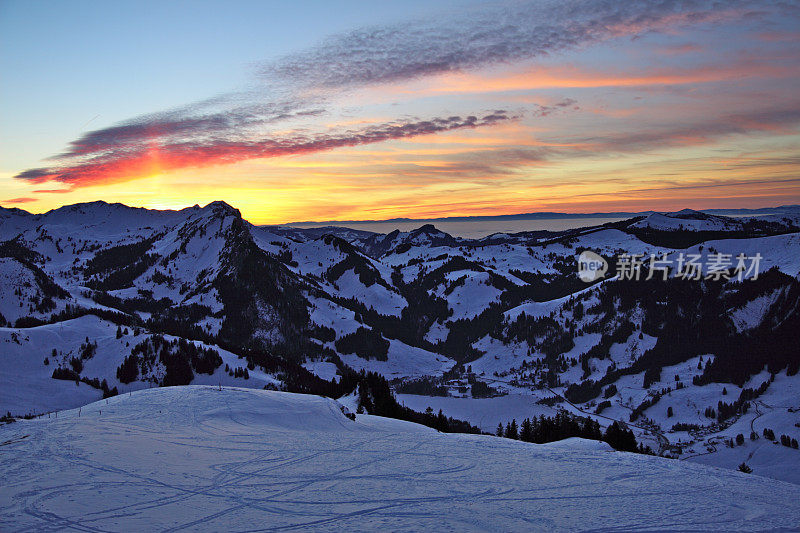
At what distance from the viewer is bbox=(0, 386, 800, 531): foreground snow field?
21.4 meters

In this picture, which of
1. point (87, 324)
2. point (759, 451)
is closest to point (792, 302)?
point (759, 451)

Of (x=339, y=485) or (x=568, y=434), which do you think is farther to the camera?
(x=568, y=434)

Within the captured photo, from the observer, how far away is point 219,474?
28016 millimetres

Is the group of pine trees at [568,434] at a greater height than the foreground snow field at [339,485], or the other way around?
the foreground snow field at [339,485]

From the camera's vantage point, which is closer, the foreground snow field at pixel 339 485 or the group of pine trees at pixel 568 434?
the foreground snow field at pixel 339 485

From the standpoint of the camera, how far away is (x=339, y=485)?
2608cm

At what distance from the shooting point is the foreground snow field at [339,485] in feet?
70.2

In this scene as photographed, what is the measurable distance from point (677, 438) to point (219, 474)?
15039cm

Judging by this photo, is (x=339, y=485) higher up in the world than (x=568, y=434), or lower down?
higher up

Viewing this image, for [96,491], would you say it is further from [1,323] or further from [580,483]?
[1,323]

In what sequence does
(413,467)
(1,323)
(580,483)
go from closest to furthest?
(580,483), (413,467), (1,323)

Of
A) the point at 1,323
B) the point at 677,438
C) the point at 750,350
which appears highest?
the point at 1,323

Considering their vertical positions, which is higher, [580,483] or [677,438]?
[580,483]

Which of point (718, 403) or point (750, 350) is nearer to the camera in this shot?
point (718, 403)
